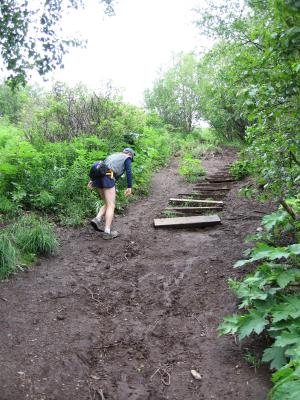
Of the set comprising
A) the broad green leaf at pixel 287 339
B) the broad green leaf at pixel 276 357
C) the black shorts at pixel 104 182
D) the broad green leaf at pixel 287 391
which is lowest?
the broad green leaf at pixel 276 357

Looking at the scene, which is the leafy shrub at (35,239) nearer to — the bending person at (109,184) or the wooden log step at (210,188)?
the bending person at (109,184)

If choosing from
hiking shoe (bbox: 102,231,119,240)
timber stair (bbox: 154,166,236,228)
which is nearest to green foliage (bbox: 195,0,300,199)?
timber stair (bbox: 154,166,236,228)

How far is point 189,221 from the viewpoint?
7461 mm

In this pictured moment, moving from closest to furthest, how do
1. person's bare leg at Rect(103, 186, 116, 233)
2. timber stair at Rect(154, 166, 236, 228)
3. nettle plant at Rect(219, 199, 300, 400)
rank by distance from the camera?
nettle plant at Rect(219, 199, 300, 400), person's bare leg at Rect(103, 186, 116, 233), timber stair at Rect(154, 166, 236, 228)

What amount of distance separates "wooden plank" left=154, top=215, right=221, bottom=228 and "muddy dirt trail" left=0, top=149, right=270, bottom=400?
0.43m

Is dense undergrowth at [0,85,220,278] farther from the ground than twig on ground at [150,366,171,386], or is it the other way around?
dense undergrowth at [0,85,220,278]

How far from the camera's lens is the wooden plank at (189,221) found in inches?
289

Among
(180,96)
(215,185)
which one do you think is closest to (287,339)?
(215,185)

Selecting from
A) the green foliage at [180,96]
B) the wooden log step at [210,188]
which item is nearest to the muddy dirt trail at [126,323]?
the wooden log step at [210,188]

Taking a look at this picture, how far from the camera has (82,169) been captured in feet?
27.3

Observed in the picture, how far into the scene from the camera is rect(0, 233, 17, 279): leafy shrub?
4.79 metres

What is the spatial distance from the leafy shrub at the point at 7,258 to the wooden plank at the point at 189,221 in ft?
11.0

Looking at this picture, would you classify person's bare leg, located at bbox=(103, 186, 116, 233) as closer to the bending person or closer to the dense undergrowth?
the bending person

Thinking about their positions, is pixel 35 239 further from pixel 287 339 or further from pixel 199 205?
pixel 199 205
